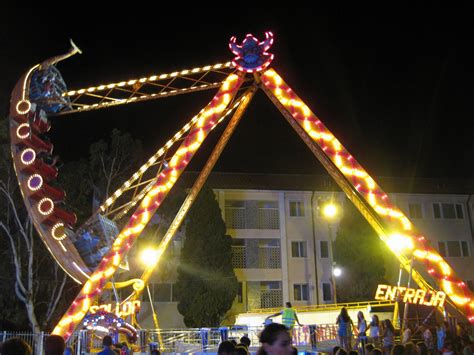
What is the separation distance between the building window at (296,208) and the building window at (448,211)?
10.6m

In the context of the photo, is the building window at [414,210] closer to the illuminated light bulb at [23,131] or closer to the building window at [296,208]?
the building window at [296,208]

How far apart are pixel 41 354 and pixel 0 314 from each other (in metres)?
12.3

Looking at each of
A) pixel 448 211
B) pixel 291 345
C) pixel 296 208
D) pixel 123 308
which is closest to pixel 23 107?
pixel 123 308

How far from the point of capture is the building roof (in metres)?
37.4

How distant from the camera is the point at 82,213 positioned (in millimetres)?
28125

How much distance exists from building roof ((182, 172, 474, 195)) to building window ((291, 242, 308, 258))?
4.08 metres

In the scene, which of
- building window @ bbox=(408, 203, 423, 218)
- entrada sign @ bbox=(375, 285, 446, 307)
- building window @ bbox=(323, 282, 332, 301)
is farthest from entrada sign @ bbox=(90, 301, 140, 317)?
building window @ bbox=(408, 203, 423, 218)

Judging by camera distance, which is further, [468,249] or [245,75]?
[468,249]

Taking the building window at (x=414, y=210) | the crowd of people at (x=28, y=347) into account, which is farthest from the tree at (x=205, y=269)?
the crowd of people at (x=28, y=347)

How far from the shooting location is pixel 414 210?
39188mm

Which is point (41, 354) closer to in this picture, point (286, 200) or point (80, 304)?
point (80, 304)

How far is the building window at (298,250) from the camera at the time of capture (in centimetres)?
3706

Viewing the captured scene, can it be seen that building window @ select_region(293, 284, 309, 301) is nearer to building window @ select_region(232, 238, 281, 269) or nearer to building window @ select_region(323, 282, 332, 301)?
building window @ select_region(323, 282, 332, 301)

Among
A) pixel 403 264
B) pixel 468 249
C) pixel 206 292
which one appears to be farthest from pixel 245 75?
Result: pixel 468 249
